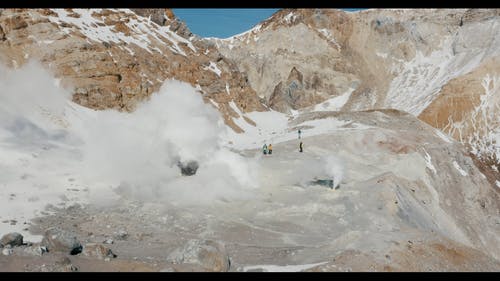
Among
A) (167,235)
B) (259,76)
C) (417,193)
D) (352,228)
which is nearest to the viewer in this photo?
(167,235)

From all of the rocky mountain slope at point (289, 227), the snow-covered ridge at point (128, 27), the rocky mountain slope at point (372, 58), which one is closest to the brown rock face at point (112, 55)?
the snow-covered ridge at point (128, 27)

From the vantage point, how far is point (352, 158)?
32.9 meters

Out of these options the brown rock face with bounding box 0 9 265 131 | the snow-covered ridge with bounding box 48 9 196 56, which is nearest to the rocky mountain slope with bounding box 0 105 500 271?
the brown rock face with bounding box 0 9 265 131

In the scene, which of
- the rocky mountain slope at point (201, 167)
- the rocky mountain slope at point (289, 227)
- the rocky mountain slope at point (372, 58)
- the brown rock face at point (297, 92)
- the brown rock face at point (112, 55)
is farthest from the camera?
the brown rock face at point (297, 92)

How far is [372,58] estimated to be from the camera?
90.6 meters

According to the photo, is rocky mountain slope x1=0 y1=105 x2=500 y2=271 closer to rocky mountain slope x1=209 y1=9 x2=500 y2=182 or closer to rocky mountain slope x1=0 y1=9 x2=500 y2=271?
rocky mountain slope x1=0 y1=9 x2=500 y2=271

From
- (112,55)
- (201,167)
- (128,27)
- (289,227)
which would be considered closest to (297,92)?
(128,27)

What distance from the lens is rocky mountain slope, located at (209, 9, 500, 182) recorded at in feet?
227

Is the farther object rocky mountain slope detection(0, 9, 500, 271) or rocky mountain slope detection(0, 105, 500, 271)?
rocky mountain slope detection(0, 9, 500, 271)

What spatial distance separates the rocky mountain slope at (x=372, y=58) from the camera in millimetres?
69250

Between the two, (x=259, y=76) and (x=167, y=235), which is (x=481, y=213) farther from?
(x=259, y=76)

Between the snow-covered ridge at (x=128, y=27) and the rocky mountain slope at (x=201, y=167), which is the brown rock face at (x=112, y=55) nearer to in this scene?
the snow-covered ridge at (x=128, y=27)

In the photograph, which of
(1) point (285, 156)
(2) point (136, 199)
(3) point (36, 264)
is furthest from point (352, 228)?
(1) point (285, 156)

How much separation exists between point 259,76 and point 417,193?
2734 inches
